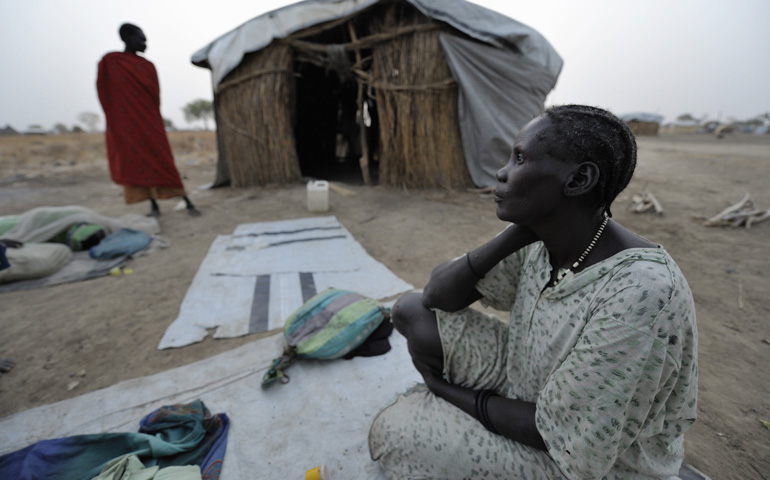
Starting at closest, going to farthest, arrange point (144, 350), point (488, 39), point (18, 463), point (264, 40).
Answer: point (18, 463) < point (144, 350) < point (488, 39) < point (264, 40)

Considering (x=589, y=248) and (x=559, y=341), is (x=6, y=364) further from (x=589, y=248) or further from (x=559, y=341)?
(x=589, y=248)

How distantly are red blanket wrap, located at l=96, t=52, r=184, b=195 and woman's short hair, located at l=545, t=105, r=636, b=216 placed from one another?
524 cm

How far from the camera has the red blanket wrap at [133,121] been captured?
4.36 metres

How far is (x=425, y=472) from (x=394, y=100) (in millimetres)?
5616

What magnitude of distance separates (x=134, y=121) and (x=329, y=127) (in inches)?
278

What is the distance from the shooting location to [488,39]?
5336mm

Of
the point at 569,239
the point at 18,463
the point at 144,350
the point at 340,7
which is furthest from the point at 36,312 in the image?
the point at 340,7

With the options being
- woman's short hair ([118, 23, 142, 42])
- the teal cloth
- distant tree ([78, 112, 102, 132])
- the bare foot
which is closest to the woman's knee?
the teal cloth

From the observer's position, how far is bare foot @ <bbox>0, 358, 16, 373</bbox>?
1.98 m

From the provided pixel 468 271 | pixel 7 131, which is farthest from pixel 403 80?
pixel 7 131

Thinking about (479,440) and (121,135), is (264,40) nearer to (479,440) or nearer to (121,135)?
(121,135)

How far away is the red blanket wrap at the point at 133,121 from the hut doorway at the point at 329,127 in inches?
162

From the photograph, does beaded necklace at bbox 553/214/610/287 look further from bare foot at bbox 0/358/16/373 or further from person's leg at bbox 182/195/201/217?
person's leg at bbox 182/195/201/217

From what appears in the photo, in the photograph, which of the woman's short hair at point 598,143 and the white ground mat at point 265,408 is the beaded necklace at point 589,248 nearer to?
the woman's short hair at point 598,143
